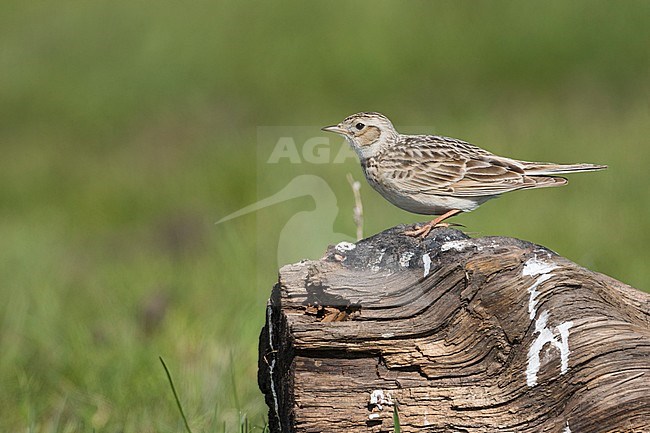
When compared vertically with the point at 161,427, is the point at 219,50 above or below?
above

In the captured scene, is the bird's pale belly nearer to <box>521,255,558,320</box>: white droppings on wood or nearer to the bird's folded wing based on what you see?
the bird's folded wing

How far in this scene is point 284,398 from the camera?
4480mm

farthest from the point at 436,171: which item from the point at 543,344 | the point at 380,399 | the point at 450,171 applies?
the point at 380,399

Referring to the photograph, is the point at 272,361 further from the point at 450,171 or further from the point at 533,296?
the point at 450,171

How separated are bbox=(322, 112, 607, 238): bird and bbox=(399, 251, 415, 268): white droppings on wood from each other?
600mm

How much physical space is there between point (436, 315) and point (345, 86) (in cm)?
1479

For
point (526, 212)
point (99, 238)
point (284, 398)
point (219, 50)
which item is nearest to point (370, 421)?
Result: point (284, 398)

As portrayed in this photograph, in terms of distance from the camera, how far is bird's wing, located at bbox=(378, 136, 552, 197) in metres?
5.42

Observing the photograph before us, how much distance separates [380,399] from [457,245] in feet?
2.60

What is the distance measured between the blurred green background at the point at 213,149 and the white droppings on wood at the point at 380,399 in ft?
7.03

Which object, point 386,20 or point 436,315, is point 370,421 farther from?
point 386,20

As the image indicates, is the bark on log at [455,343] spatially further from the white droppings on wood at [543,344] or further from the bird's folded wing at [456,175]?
the bird's folded wing at [456,175]

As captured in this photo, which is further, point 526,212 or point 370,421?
point 526,212

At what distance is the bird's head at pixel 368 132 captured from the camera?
5902 millimetres
